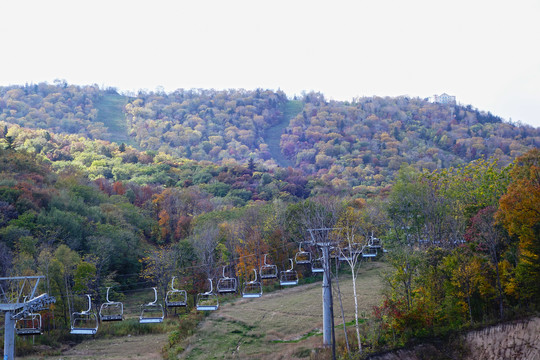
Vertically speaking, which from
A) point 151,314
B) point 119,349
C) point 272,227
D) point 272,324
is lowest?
point 119,349

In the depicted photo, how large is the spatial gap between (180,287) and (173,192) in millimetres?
40094

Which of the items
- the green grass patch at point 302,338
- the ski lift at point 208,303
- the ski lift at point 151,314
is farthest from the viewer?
the green grass patch at point 302,338

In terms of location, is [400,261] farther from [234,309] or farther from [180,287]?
A: [180,287]

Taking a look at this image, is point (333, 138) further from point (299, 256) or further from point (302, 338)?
point (302, 338)

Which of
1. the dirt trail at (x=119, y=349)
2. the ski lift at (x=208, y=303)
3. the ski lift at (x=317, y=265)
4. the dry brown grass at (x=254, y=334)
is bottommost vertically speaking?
the dirt trail at (x=119, y=349)

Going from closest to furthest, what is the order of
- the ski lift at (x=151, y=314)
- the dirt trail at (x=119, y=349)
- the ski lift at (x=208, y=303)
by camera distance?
1. the ski lift at (x=151, y=314)
2. the ski lift at (x=208, y=303)
3. the dirt trail at (x=119, y=349)

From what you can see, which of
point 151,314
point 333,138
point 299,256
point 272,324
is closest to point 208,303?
point 151,314

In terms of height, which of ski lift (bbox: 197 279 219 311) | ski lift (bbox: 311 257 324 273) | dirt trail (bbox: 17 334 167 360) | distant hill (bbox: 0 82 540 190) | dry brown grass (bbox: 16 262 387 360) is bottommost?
dirt trail (bbox: 17 334 167 360)

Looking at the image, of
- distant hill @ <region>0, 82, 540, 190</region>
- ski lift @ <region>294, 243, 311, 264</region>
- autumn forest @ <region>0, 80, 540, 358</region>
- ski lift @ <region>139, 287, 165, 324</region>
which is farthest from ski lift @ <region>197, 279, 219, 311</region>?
distant hill @ <region>0, 82, 540, 190</region>

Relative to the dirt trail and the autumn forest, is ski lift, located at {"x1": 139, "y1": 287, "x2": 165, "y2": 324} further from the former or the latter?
the autumn forest

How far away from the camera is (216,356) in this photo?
113 ft

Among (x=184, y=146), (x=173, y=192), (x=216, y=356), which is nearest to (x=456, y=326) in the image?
(x=216, y=356)

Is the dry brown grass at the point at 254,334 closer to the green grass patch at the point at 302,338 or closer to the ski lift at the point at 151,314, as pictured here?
the green grass patch at the point at 302,338

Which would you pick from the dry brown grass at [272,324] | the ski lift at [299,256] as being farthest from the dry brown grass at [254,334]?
the ski lift at [299,256]
